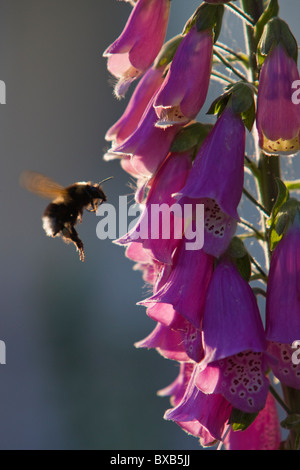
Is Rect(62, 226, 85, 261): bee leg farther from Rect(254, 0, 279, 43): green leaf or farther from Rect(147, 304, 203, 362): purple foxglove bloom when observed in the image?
Rect(254, 0, 279, 43): green leaf

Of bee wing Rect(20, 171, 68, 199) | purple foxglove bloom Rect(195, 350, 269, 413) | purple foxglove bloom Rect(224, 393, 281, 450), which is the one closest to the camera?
purple foxglove bloom Rect(195, 350, 269, 413)

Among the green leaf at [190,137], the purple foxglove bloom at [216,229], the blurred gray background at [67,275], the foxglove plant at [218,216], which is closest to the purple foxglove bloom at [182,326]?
the foxglove plant at [218,216]

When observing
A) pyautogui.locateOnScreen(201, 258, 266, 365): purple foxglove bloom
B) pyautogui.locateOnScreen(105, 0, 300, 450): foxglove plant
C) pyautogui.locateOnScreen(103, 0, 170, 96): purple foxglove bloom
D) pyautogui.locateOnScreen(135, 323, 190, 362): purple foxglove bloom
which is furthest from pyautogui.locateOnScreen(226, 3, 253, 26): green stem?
pyautogui.locateOnScreen(135, 323, 190, 362): purple foxglove bloom

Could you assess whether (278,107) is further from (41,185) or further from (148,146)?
(41,185)

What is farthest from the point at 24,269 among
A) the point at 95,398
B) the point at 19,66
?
the point at 19,66

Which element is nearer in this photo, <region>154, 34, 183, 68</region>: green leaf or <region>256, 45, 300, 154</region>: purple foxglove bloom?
<region>256, 45, 300, 154</region>: purple foxglove bloom
